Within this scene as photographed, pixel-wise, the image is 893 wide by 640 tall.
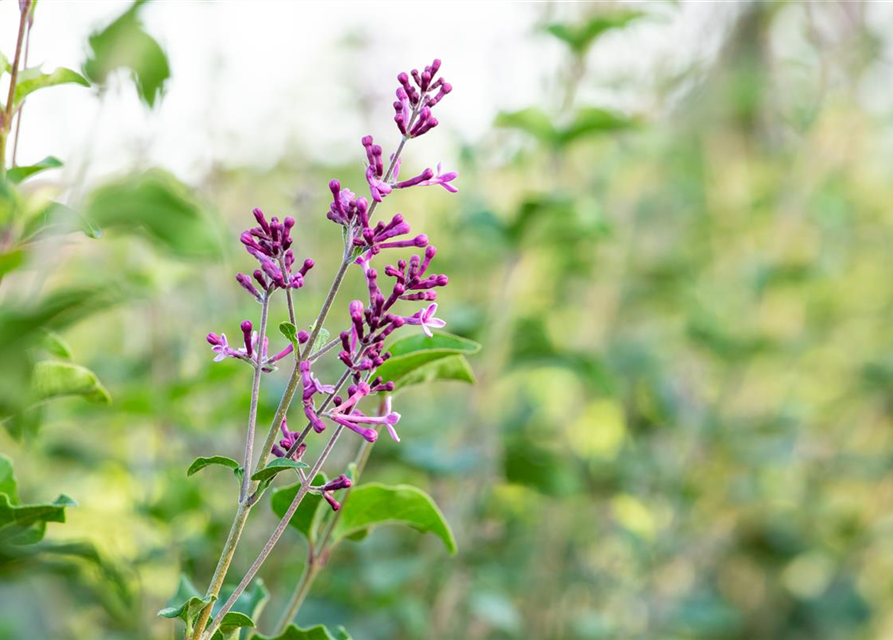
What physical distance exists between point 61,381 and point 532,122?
75 centimetres

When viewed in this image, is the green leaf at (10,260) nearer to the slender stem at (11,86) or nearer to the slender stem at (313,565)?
the slender stem at (11,86)

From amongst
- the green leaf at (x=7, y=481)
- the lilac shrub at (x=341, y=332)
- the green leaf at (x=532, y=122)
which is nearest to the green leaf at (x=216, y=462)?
the lilac shrub at (x=341, y=332)

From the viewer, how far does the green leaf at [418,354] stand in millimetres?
609

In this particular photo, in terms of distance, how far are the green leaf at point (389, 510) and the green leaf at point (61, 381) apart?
0.64 feet

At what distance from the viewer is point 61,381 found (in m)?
0.63

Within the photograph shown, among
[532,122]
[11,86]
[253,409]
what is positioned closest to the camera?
[253,409]

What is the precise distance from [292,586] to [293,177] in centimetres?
120

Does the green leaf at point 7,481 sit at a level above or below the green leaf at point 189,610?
above

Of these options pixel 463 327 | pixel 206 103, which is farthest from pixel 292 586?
pixel 206 103

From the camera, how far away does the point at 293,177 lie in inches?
87.1

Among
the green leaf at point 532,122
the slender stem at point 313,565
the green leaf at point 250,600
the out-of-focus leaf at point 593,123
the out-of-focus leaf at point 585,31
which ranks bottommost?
the green leaf at point 250,600

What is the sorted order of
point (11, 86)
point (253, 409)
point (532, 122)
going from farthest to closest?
point (532, 122), point (11, 86), point (253, 409)

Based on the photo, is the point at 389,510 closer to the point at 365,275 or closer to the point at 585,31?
the point at 365,275

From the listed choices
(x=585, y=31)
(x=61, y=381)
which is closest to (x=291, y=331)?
(x=61, y=381)
